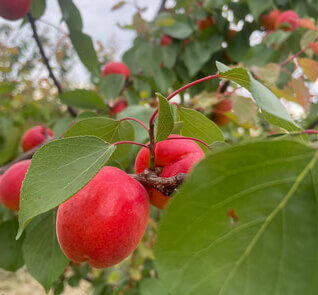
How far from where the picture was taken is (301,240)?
10.2 inches

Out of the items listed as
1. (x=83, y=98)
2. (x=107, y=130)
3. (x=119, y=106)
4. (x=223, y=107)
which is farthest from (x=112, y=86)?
(x=107, y=130)

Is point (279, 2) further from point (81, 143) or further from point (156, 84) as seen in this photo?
point (81, 143)

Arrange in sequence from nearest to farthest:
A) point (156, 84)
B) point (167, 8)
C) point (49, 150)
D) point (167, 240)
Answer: point (167, 240) → point (49, 150) → point (156, 84) → point (167, 8)

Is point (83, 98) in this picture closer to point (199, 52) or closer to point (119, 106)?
point (119, 106)

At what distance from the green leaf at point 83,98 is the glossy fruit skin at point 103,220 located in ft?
1.76

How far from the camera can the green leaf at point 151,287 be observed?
4.35ft

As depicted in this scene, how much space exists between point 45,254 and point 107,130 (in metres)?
0.28

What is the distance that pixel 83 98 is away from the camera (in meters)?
0.94

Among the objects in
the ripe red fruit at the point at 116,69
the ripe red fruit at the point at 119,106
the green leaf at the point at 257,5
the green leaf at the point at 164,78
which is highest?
the green leaf at the point at 257,5

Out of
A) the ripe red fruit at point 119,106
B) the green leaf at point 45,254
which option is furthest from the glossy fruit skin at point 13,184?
the ripe red fruit at point 119,106

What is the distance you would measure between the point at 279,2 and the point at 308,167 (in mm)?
1643

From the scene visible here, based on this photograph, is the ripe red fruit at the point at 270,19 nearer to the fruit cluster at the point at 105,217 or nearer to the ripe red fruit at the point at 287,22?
the ripe red fruit at the point at 287,22

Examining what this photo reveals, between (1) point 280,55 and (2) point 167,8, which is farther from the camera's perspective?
(2) point 167,8

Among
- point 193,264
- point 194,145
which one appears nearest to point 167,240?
point 193,264
